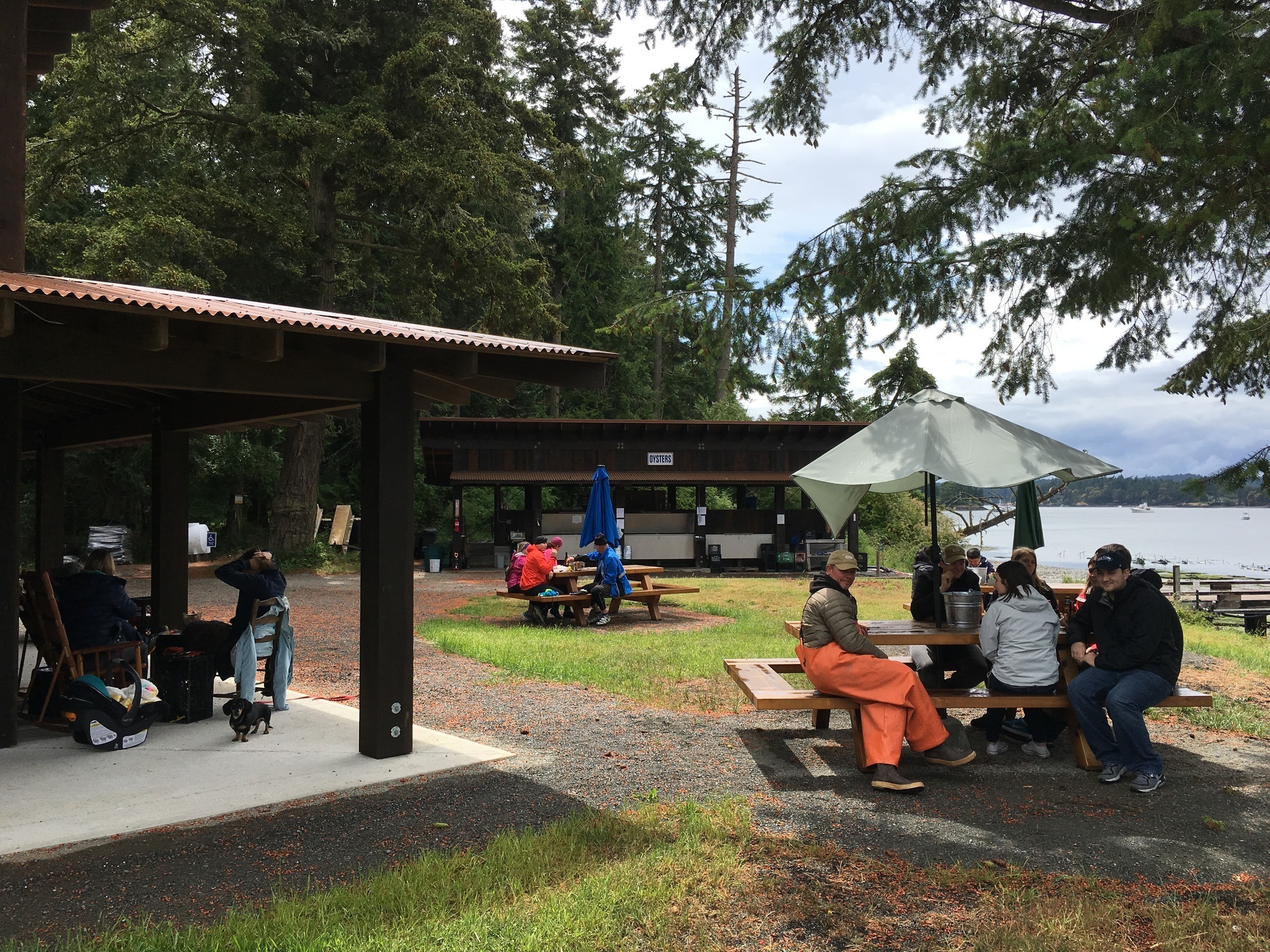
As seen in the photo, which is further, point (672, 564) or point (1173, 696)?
point (672, 564)

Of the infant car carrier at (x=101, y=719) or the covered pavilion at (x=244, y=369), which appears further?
the infant car carrier at (x=101, y=719)

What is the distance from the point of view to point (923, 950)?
12.8 feet

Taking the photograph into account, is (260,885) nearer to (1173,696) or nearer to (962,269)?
(1173,696)

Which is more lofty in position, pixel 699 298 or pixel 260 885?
pixel 699 298

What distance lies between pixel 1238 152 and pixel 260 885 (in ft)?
22.5

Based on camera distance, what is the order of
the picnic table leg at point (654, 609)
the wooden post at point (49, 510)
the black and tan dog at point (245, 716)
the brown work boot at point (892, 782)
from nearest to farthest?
the brown work boot at point (892, 782) < the black and tan dog at point (245, 716) < the wooden post at point (49, 510) < the picnic table leg at point (654, 609)

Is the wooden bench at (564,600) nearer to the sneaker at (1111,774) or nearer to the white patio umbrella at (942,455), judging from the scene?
the white patio umbrella at (942,455)

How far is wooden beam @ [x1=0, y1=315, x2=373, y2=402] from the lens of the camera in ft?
17.6

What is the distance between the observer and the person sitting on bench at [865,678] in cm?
629

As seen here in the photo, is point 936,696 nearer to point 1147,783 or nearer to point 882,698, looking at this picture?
point 882,698

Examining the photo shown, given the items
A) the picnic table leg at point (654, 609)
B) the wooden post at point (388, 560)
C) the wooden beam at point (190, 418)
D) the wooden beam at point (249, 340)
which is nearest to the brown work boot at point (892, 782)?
the wooden post at point (388, 560)

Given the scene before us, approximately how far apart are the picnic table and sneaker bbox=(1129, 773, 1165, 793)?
8865 millimetres

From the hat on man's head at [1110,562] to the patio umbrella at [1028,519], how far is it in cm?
197

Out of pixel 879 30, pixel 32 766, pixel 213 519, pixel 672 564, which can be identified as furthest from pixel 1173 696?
pixel 213 519
